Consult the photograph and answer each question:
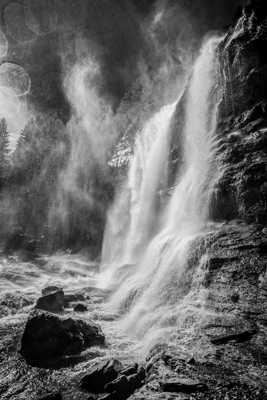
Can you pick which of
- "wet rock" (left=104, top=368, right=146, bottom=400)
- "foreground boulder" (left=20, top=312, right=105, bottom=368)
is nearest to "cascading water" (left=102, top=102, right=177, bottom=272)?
"foreground boulder" (left=20, top=312, right=105, bottom=368)

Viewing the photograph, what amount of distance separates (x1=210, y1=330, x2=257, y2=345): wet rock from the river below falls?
2.63 metres

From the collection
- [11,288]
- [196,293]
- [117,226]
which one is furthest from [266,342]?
[117,226]

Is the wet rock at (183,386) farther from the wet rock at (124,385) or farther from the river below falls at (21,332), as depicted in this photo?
the river below falls at (21,332)

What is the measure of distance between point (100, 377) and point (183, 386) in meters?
2.52

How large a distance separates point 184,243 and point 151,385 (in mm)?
9434

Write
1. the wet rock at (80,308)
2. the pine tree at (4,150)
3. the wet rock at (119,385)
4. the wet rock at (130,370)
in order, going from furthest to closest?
the pine tree at (4,150)
the wet rock at (80,308)
the wet rock at (130,370)
the wet rock at (119,385)

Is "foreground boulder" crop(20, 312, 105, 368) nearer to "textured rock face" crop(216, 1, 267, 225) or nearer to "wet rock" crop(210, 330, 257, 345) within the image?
"wet rock" crop(210, 330, 257, 345)

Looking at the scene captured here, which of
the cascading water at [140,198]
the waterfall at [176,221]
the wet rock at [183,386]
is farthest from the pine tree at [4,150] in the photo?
the wet rock at [183,386]

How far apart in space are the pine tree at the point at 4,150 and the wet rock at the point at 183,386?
52957 millimetres

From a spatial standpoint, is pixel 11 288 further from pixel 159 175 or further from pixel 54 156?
pixel 54 156

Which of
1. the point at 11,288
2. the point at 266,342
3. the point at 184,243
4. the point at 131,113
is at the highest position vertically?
the point at 131,113

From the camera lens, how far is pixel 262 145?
17.8 metres

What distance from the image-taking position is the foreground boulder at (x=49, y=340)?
33.2ft

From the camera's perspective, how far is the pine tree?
5401cm
